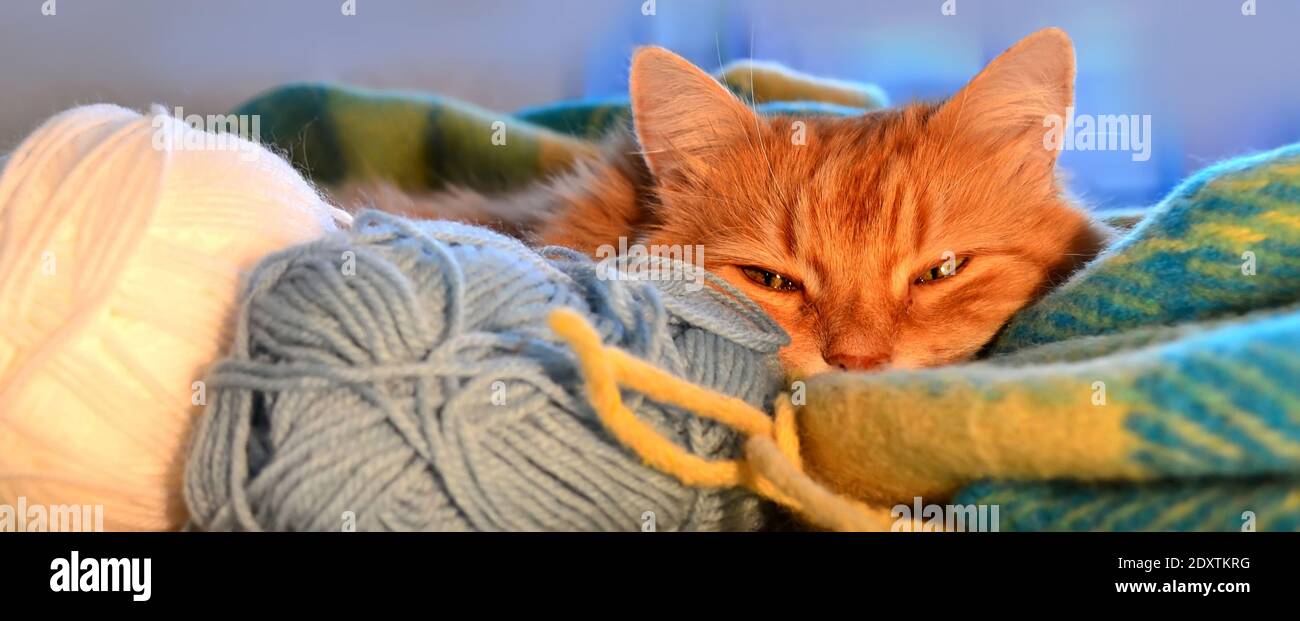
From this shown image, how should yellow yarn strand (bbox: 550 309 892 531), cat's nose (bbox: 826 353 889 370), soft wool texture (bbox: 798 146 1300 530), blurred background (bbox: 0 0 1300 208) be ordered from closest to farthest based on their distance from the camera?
1. soft wool texture (bbox: 798 146 1300 530)
2. yellow yarn strand (bbox: 550 309 892 531)
3. cat's nose (bbox: 826 353 889 370)
4. blurred background (bbox: 0 0 1300 208)

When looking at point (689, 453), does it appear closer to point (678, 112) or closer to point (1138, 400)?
point (1138, 400)

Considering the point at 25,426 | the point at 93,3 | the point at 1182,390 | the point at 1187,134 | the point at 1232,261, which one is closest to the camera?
the point at 1182,390

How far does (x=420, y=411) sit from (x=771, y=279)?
76 centimetres

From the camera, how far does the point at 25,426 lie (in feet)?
3.02

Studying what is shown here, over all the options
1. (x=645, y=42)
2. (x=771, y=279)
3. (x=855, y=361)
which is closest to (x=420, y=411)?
(x=855, y=361)

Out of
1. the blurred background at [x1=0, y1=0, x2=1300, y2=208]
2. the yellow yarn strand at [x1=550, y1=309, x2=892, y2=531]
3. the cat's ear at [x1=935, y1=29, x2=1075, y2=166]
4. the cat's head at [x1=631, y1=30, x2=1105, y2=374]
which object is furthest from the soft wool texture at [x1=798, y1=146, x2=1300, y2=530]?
the blurred background at [x1=0, y1=0, x2=1300, y2=208]

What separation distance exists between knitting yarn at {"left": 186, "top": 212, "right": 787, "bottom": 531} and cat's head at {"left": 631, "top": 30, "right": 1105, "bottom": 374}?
0.41 meters

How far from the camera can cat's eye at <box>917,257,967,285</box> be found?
4.90 feet

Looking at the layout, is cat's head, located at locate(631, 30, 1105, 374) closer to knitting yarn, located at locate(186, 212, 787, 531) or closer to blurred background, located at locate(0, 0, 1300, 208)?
knitting yarn, located at locate(186, 212, 787, 531)

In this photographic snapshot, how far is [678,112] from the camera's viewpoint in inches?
64.6

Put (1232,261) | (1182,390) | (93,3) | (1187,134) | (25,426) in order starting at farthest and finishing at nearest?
(93,3), (1187,134), (1232,261), (25,426), (1182,390)
